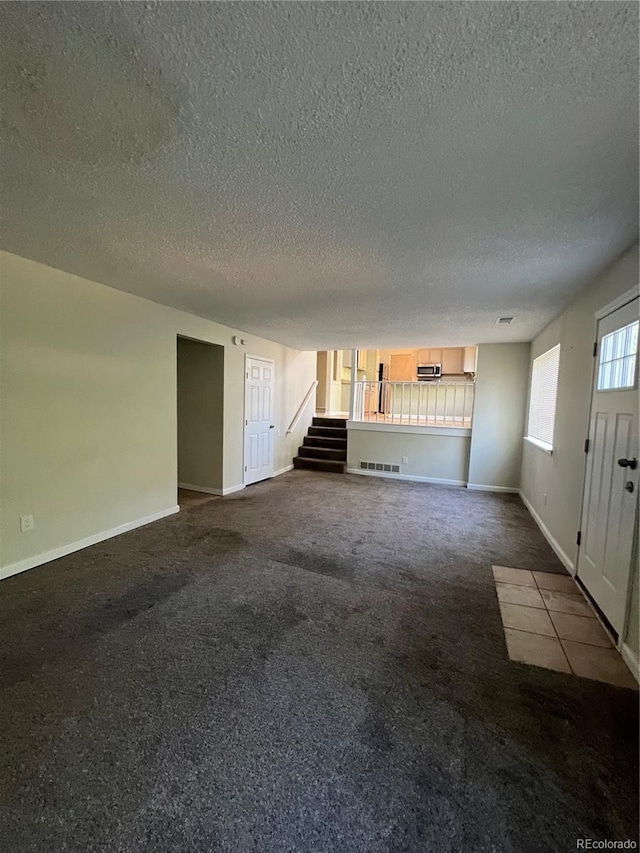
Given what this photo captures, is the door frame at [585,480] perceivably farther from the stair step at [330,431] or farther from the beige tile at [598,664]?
the stair step at [330,431]

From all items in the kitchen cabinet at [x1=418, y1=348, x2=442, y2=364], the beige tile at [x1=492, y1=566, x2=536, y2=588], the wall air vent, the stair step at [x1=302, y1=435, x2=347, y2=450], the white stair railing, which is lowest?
the beige tile at [x1=492, y1=566, x2=536, y2=588]

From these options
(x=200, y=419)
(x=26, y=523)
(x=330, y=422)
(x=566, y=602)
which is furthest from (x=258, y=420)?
(x=566, y=602)

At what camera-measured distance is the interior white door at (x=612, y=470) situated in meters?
2.08

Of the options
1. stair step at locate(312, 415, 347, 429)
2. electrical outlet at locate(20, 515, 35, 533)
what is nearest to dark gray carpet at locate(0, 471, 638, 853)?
electrical outlet at locate(20, 515, 35, 533)

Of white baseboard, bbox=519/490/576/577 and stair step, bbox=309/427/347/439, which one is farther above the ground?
stair step, bbox=309/427/347/439

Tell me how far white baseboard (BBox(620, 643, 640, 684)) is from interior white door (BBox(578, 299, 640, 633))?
10 cm

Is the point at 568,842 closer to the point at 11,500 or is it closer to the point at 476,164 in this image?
the point at 476,164

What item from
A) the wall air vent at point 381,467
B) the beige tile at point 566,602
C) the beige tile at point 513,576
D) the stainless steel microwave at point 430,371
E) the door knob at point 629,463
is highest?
the stainless steel microwave at point 430,371

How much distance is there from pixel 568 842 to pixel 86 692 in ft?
6.44

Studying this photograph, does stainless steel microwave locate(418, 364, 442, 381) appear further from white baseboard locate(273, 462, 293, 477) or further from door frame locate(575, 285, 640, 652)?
door frame locate(575, 285, 640, 652)

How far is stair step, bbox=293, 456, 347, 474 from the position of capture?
7.00 meters

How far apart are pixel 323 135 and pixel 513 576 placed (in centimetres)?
323


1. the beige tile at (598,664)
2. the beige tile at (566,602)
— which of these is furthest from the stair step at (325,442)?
the beige tile at (598,664)

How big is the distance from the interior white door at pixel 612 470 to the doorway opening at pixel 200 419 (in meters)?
4.17
